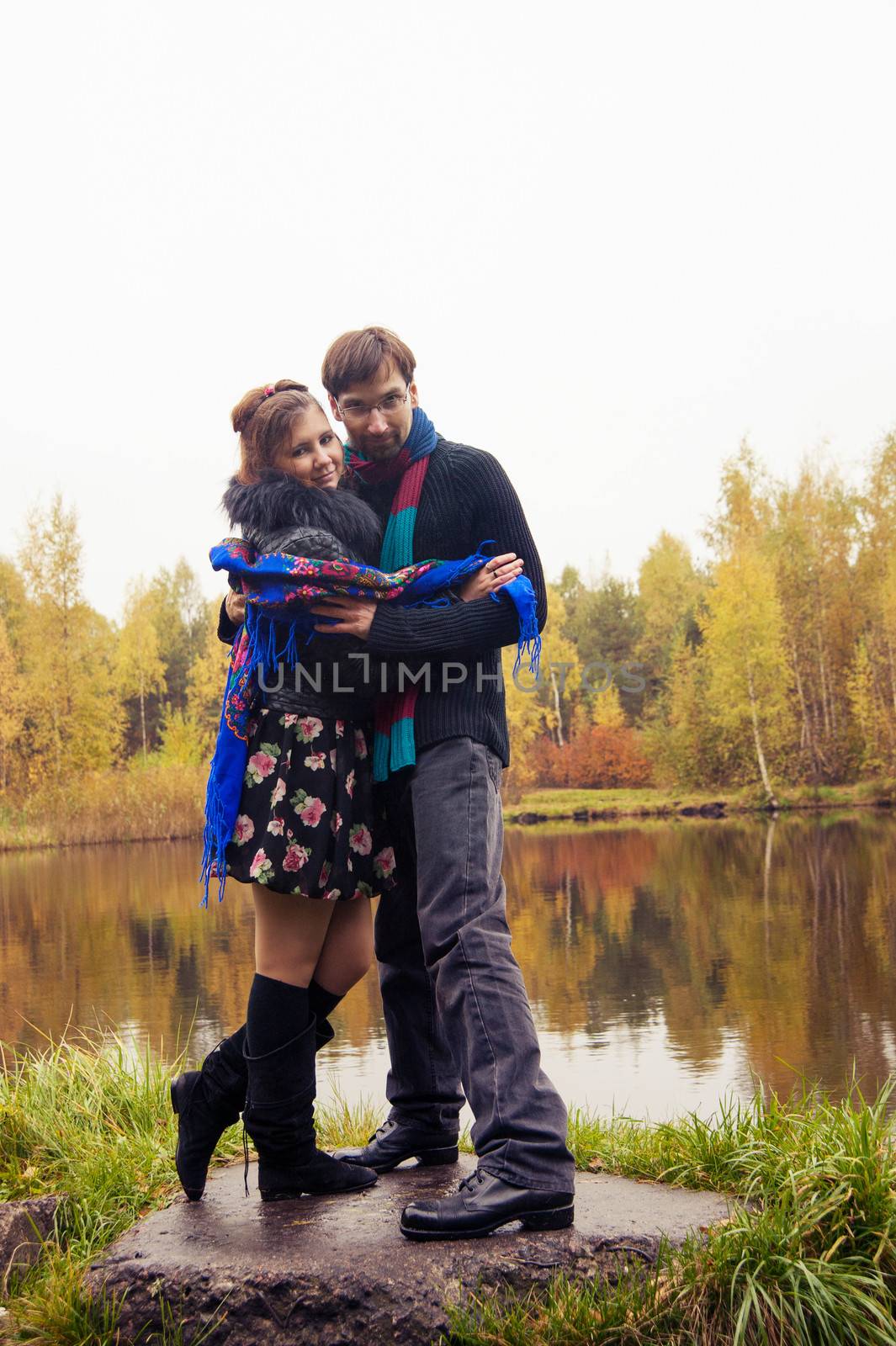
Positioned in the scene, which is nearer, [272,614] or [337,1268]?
[337,1268]

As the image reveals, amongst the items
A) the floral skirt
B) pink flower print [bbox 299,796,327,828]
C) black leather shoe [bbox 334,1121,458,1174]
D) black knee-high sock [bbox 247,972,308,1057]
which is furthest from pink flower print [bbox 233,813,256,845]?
black leather shoe [bbox 334,1121,458,1174]

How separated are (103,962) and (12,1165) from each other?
6.26m

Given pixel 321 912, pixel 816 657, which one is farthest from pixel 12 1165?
pixel 816 657

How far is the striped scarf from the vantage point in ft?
7.82

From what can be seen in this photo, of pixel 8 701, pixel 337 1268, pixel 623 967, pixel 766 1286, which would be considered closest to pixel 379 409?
pixel 337 1268

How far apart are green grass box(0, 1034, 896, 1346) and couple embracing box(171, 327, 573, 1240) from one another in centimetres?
22

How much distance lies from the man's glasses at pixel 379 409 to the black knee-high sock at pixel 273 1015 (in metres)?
1.09

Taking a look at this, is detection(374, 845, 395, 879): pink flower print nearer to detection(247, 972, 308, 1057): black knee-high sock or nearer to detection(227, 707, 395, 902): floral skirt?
detection(227, 707, 395, 902): floral skirt

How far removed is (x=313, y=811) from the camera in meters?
2.33

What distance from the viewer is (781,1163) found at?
2363 millimetres

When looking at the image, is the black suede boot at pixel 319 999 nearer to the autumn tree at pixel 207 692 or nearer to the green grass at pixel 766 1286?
the green grass at pixel 766 1286

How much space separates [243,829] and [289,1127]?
0.59 m

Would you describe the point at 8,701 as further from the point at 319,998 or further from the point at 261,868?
the point at 261,868

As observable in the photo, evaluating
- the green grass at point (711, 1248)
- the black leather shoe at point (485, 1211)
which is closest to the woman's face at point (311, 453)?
the black leather shoe at point (485, 1211)
